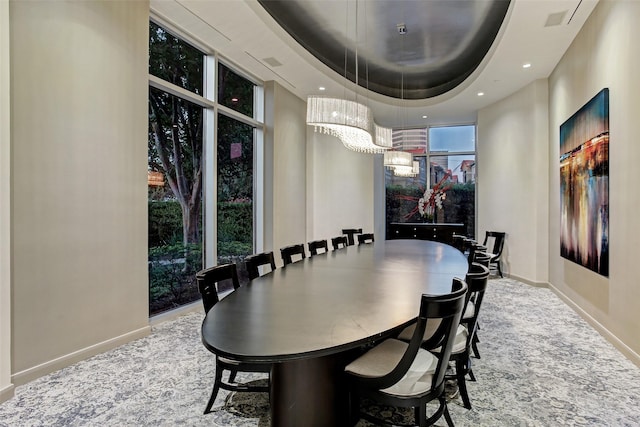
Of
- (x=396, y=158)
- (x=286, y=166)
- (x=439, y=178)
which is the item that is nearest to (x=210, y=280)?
(x=286, y=166)

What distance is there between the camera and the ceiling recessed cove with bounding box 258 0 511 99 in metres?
4.57

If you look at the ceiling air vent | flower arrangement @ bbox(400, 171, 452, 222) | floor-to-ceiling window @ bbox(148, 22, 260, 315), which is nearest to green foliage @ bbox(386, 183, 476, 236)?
flower arrangement @ bbox(400, 171, 452, 222)

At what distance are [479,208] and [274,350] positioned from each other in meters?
7.62

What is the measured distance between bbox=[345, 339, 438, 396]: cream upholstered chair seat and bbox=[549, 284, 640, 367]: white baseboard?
2287mm

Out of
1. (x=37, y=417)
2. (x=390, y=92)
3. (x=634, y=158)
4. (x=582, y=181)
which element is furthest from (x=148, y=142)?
(x=390, y=92)

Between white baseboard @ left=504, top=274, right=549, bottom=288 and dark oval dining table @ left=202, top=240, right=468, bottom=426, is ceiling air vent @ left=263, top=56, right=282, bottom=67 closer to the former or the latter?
dark oval dining table @ left=202, top=240, right=468, bottom=426

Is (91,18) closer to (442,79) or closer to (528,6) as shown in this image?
(528,6)

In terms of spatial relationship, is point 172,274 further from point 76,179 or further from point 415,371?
point 415,371

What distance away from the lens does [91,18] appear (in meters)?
3.09

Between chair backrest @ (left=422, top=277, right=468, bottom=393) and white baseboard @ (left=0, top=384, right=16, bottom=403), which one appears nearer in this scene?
chair backrest @ (left=422, top=277, right=468, bottom=393)

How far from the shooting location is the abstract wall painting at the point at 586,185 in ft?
11.8

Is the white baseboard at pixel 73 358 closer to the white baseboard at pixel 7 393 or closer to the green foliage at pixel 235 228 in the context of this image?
the white baseboard at pixel 7 393

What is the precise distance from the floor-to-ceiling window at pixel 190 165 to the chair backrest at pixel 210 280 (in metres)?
2.03

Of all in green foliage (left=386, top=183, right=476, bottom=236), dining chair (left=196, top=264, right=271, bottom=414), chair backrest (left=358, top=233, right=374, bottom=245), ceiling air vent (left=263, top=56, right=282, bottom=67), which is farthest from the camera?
green foliage (left=386, top=183, right=476, bottom=236)
